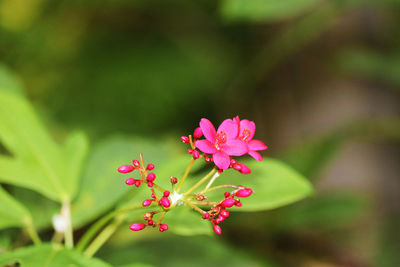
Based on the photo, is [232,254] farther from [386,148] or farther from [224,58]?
[386,148]

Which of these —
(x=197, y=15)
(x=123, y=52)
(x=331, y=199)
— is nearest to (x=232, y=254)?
(x=331, y=199)

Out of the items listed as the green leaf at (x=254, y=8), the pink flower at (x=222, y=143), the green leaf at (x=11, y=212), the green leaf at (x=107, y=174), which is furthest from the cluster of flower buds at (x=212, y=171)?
the green leaf at (x=254, y=8)

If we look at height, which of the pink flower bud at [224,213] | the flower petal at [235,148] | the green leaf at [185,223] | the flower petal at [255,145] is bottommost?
the pink flower bud at [224,213]

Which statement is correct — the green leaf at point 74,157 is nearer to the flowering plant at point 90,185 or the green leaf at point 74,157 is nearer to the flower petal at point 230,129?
the flowering plant at point 90,185

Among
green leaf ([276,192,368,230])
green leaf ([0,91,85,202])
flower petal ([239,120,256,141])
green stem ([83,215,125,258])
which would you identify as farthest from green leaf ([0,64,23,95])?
green leaf ([276,192,368,230])

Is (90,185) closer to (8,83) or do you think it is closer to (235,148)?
(8,83)

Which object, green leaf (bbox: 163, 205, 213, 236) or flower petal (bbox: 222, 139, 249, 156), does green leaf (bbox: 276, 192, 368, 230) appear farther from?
flower petal (bbox: 222, 139, 249, 156)
